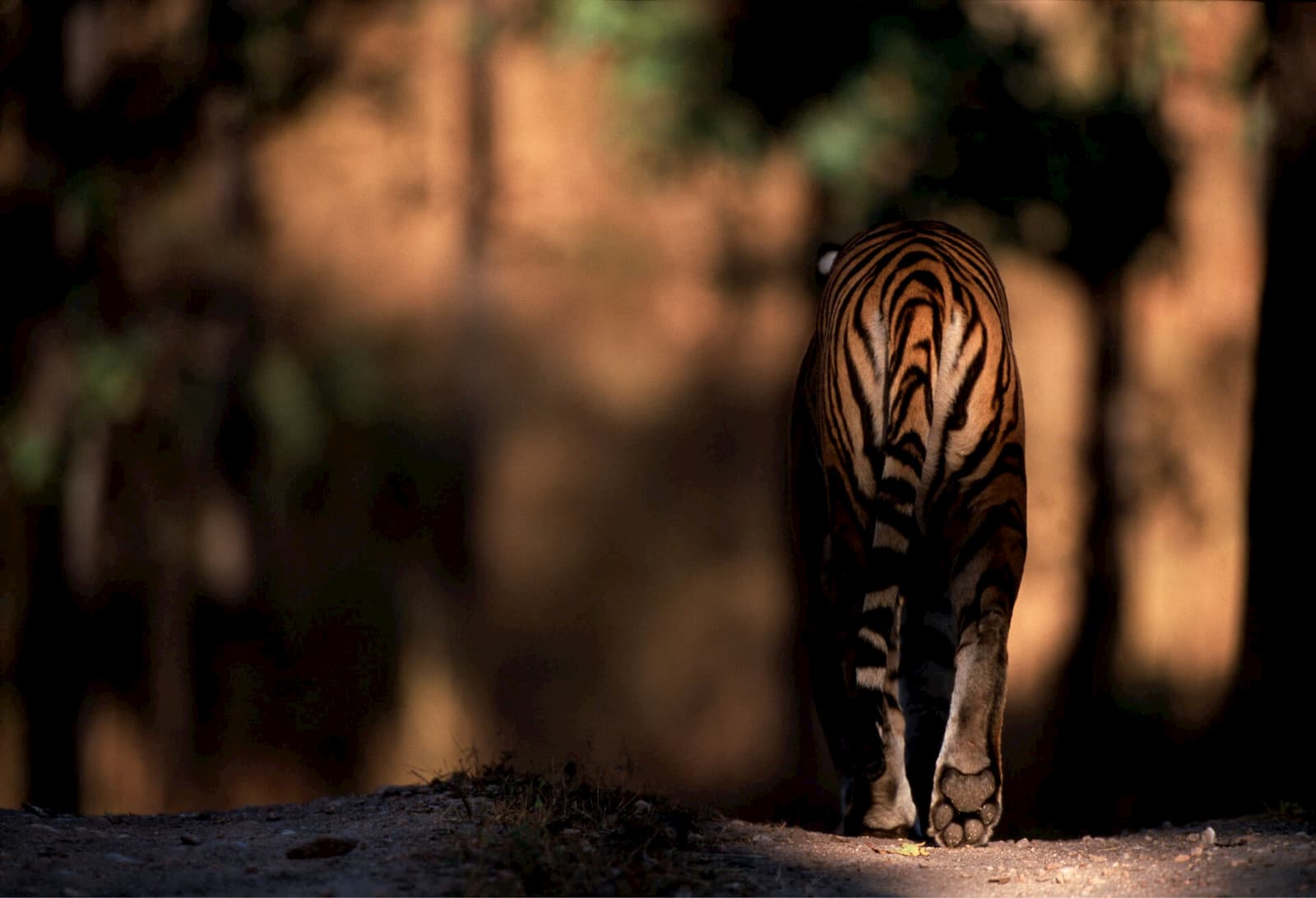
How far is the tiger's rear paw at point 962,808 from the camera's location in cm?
521

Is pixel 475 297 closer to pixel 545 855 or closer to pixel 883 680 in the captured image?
pixel 883 680

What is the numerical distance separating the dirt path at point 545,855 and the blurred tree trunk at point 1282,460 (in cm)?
398

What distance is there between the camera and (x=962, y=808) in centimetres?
521

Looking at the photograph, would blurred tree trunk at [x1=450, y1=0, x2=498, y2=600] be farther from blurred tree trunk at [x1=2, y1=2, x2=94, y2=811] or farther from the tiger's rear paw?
the tiger's rear paw

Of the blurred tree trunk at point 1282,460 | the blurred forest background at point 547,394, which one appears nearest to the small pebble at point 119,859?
the blurred forest background at point 547,394

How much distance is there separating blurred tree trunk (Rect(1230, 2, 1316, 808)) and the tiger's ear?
12.2 feet

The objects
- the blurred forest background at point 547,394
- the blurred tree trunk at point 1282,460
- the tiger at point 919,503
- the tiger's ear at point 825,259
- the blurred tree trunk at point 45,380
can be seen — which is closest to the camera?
the tiger at point 919,503

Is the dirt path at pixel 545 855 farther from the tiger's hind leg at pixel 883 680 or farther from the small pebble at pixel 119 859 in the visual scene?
the tiger's hind leg at pixel 883 680

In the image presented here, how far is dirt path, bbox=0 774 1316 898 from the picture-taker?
4246mm

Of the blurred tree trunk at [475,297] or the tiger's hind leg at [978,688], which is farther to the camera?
the blurred tree trunk at [475,297]

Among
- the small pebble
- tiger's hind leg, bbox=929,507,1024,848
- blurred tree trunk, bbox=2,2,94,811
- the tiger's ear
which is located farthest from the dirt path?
blurred tree trunk, bbox=2,2,94,811

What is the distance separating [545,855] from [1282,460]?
646 cm

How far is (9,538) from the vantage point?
913cm

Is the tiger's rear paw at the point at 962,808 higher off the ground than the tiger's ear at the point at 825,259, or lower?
lower
